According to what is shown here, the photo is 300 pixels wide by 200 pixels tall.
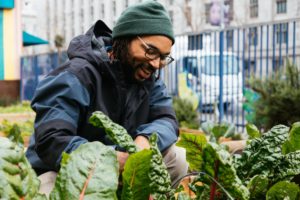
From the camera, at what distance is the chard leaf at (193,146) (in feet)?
3.13

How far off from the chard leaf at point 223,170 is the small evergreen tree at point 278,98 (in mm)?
3738

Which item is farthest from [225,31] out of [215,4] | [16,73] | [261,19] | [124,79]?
[261,19]

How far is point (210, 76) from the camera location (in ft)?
24.5

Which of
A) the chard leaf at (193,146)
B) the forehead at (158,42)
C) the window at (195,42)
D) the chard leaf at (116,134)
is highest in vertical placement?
the window at (195,42)

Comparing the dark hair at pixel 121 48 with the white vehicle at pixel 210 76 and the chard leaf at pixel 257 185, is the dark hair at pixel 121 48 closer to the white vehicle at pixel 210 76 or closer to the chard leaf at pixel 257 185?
the chard leaf at pixel 257 185

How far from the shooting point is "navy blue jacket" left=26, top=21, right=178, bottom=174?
181 cm

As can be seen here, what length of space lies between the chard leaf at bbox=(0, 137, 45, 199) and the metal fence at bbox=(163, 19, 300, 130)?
5.62m

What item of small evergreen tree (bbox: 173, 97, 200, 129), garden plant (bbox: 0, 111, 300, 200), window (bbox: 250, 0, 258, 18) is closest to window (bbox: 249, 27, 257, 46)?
small evergreen tree (bbox: 173, 97, 200, 129)

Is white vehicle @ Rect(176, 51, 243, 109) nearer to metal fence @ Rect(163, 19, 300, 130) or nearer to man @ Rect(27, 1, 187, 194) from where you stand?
metal fence @ Rect(163, 19, 300, 130)

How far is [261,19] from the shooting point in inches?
1014

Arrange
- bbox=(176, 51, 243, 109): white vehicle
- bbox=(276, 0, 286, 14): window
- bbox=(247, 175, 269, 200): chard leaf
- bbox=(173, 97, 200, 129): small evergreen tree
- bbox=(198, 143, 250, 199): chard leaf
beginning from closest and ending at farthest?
bbox=(198, 143, 250, 199): chard leaf < bbox=(247, 175, 269, 200): chard leaf < bbox=(173, 97, 200, 129): small evergreen tree < bbox=(176, 51, 243, 109): white vehicle < bbox=(276, 0, 286, 14): window

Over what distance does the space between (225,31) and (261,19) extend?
19.3 meters

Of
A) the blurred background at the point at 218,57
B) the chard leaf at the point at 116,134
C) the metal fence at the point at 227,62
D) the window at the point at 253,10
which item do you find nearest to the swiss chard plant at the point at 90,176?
the chard leaf at the point at 116,134

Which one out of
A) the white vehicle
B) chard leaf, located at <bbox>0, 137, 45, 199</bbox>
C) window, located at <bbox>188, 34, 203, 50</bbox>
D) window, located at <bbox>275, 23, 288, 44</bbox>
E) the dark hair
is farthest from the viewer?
window, located at <bbox>188, 34, 203, 50</bbox>
